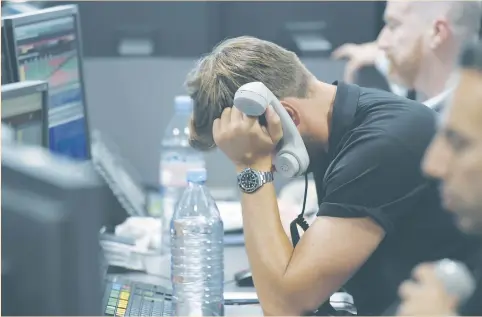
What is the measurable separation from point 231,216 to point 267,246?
2.33 feet

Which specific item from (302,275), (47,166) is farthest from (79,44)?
(47,166)

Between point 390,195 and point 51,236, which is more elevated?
point 51,236

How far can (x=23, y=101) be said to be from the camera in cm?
143

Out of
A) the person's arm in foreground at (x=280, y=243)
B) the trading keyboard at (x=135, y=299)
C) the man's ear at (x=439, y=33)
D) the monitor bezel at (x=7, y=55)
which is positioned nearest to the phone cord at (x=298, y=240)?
the person's arm in foreground at (x=280, y=243)

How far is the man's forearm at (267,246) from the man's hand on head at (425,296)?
0.66ft

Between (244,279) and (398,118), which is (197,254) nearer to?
(244,279)

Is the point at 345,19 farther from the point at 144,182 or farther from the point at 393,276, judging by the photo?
the point at 393,276

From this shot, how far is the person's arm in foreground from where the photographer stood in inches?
52.6

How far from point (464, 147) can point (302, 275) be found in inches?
14.2

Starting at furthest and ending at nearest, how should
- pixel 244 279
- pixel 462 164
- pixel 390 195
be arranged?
pixel 244 279, pixel 390 195, pixel 462 164

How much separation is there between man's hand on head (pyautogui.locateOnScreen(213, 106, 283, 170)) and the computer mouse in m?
0.32

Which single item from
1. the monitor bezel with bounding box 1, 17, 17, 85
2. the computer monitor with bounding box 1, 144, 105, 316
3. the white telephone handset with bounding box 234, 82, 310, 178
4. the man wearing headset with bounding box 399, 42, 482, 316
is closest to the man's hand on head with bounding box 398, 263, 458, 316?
the man wearing headset with bounding box 399, 42, 482, 316

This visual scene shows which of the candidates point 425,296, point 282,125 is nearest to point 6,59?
point 282,125

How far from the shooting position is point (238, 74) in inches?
56.9
